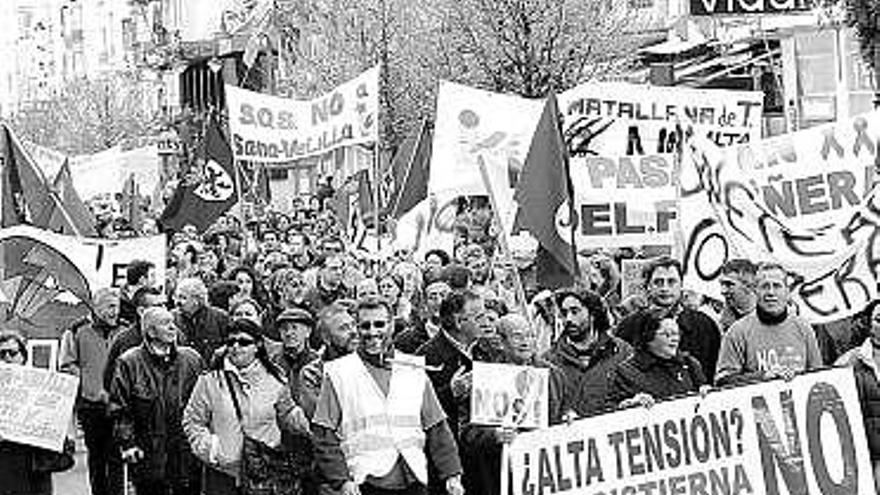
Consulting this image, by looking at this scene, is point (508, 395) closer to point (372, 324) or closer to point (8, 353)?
point (372, 324)

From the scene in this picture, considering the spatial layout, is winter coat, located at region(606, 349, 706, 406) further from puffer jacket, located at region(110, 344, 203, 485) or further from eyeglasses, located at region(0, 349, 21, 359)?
eyeglasses, located at region(0, 349, 21, 359)

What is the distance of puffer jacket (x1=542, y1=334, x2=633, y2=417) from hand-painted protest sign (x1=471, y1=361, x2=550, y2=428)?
1.20 feet

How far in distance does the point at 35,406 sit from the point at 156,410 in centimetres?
65

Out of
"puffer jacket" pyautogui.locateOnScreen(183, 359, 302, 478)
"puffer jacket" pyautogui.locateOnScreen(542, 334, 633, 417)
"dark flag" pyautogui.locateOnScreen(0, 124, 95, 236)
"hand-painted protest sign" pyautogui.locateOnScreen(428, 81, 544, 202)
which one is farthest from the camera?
"hand-painted protest sign" pyautogui.locateOnScreen(428, 81, 544, 202)

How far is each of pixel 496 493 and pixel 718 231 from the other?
104 inches

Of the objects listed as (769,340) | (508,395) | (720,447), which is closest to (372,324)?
(508,395)

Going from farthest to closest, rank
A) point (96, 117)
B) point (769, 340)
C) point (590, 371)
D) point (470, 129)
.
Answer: point (96, 117) → point (470, 129) → point (769, 340) → point (590, 371)

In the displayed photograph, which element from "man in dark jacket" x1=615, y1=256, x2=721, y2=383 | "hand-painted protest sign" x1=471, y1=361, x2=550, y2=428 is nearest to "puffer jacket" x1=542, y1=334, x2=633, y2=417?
"hand-painted protest sign" x1=471, y1=361, x2=550, y2=428

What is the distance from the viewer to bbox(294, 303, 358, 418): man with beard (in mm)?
11039

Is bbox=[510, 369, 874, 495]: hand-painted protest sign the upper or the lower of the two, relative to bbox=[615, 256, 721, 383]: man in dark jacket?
lower

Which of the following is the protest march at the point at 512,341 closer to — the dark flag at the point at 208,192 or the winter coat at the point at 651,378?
the winter coat at the point at 651,378

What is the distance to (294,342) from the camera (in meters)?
11.8

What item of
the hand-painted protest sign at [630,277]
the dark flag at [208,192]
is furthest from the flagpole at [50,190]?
the dark flag at [208,192]

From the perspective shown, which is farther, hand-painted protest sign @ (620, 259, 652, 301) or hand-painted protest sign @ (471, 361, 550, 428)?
hand-painted protest sign @ (620, 259, 652, 301)
